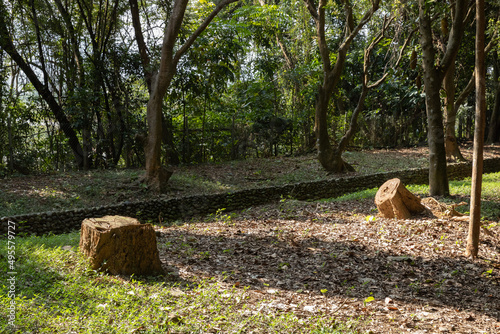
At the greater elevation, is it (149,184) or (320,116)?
(320,116)

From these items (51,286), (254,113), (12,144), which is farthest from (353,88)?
(51,286)

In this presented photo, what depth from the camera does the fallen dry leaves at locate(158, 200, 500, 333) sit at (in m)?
3.75

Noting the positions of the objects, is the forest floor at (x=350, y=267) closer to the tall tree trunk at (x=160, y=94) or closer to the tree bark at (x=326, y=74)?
the tall tree trunk at (x=160, y=94)

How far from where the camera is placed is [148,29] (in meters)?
13.7

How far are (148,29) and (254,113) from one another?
510 centimetres

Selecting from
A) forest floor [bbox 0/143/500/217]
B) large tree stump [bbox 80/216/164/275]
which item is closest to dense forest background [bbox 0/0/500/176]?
forest floor [bbox 0/143/500/217]

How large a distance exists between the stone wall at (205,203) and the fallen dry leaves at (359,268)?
1.94 metres

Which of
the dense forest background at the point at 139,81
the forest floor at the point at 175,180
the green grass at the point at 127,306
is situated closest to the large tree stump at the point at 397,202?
the green grass at the point at 127,306

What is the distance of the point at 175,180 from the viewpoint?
36.8ft

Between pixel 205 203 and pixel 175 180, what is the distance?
1982 millimetres

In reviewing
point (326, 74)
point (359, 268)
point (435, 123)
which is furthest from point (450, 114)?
point (359, 268)

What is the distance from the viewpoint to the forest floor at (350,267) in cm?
370

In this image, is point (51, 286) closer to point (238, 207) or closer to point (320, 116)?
point (238, 207)

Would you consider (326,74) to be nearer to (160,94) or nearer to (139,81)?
(160,94)
